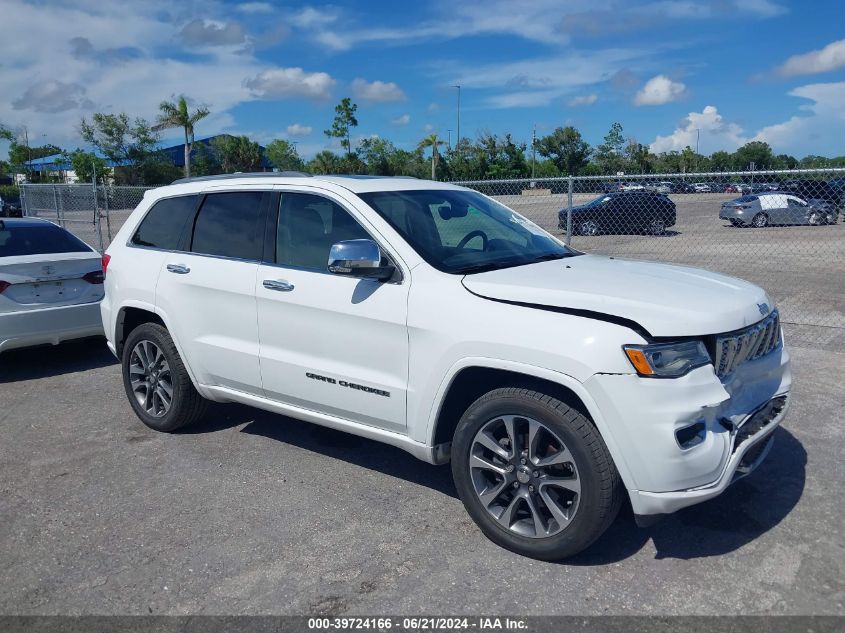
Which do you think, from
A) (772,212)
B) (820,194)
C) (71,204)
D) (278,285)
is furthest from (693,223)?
(278,285)

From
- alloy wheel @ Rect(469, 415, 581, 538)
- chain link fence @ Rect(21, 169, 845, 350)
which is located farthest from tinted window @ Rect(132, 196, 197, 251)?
chain link fence @ Rect(21, 169, 845, 350)

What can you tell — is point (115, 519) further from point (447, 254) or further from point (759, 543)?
point (759, 543)

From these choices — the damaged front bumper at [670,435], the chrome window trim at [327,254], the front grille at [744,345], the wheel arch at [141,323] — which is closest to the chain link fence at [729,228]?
the front grille at [744,345]

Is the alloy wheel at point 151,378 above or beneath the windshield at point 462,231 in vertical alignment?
beneath

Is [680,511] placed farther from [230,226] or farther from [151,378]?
[151,378]

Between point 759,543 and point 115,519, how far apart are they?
3373mm

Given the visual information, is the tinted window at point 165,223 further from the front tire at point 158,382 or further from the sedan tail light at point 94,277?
the sedan tail light at point 94,277

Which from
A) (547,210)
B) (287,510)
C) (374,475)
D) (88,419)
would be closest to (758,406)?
(374,475)

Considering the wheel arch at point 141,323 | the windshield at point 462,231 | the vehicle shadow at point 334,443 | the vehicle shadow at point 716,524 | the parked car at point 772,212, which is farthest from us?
the parked car at point 772,212

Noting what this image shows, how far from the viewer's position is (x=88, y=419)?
559cm

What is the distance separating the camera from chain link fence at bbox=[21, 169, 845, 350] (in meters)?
12.6

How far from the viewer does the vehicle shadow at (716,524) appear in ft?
11.4

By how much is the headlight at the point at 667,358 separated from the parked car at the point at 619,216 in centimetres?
1411

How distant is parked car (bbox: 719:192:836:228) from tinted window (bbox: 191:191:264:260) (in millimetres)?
17280
